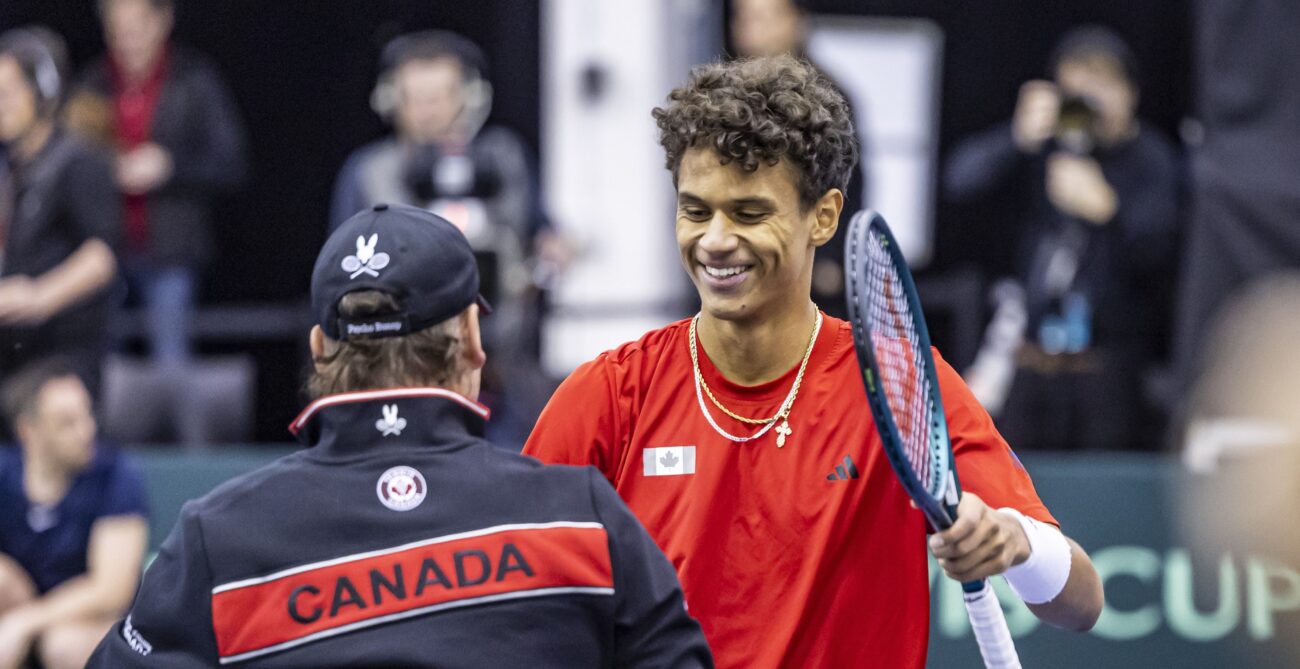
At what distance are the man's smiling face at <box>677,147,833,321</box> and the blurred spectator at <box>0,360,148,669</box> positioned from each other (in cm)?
377

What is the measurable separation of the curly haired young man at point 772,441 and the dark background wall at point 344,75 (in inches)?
223

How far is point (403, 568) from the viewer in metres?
2.62

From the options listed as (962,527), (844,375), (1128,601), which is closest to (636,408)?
(844,375)

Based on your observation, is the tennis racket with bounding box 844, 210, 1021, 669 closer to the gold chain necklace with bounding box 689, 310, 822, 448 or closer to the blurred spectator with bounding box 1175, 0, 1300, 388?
the gold chain necklace with bounding box 689, 310, 822, 448

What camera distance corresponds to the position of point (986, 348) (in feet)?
26.9

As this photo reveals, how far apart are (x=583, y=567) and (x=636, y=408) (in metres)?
0.75

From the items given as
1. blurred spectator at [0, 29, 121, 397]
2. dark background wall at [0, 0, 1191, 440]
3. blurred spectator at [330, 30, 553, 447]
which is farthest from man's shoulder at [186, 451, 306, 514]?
dark background wall at [0, 0, 1191, 440]

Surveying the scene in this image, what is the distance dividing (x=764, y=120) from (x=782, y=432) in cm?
54

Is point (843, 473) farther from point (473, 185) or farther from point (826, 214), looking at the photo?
point (473, 185)

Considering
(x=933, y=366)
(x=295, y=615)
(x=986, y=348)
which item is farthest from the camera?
(x=986, y=348)

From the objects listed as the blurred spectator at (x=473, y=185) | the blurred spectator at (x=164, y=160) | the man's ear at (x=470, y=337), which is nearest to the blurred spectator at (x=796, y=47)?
the blurred spectator at (x=473, y=185)

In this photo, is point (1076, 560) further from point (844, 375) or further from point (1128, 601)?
point (1128, 601)

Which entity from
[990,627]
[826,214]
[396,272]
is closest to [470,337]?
[396,272]

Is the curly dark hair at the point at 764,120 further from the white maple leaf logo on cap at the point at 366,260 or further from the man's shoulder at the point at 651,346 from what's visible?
the white maple leaf logo on cap at the point at 366,260
